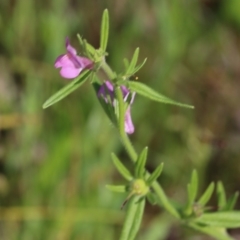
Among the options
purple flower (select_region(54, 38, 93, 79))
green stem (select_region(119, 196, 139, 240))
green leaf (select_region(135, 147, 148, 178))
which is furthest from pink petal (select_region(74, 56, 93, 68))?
green stem (select_region(119, 196, 139, 240))

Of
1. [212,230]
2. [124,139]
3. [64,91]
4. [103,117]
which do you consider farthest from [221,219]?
[103,117]

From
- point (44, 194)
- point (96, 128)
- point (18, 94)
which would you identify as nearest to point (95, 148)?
point (96, 128)

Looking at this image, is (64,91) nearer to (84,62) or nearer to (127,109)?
(84,62)

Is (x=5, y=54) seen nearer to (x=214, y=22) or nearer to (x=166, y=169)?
(x=166, y=169)

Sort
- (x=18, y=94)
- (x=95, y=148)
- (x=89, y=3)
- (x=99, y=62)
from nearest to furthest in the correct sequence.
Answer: (x=99, y=62) < (x=95, y=148) < (x=18, y=94) < (x=89, y=3)

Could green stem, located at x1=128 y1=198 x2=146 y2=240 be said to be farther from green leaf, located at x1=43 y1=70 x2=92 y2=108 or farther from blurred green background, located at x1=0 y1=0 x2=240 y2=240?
blurred green background, located at x1=0 y1=0 x2=240 y2=240

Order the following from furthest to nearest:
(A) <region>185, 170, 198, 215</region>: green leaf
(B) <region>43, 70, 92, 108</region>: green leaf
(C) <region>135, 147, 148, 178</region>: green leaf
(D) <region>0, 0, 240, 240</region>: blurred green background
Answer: (D) <region>0, 0, 240, 240</region>: blurred green background, (A) <region>185, 170, 198, 215</region>: green leaf, (C) <region>135, 147, 148, 178</region>: green leaf, (B) <region>43, 70, 92, 108</region>: green leaf
